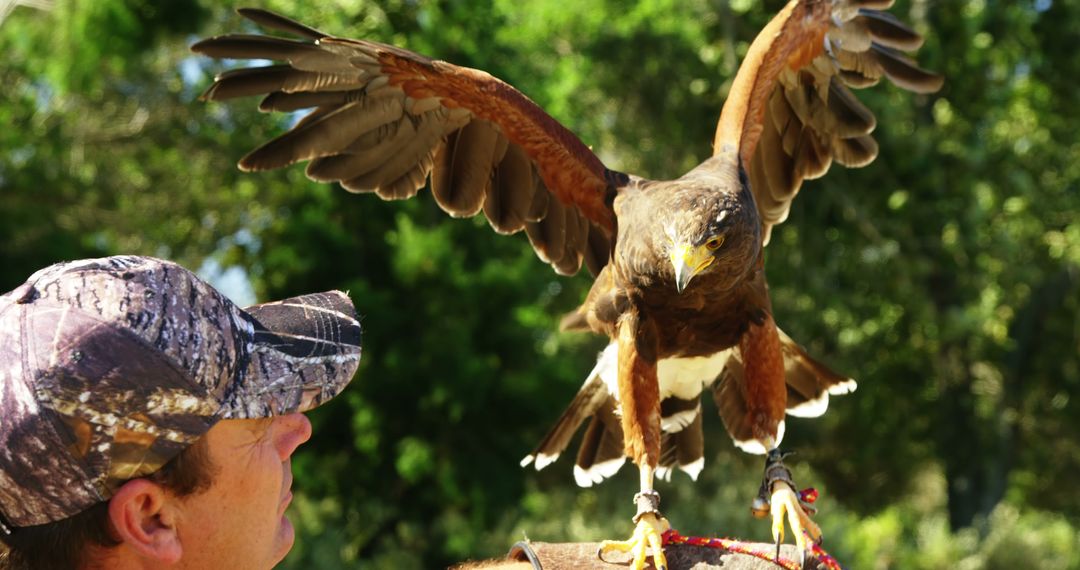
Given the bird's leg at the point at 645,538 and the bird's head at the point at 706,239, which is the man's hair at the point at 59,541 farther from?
the bird's head at the point at 706,239

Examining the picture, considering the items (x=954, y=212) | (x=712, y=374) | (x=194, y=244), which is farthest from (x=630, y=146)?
(x=712, y=374)

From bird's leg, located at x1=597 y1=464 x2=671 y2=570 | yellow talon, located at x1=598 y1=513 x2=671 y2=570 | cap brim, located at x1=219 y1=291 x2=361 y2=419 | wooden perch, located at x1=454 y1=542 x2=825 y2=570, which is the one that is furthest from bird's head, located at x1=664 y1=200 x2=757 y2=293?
cap brim, located at x1=219 y1=291 x2=361 y2=419

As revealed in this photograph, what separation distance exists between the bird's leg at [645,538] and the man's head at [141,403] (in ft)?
3.02

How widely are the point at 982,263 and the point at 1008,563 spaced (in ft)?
12.3

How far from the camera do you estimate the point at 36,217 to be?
970 cm

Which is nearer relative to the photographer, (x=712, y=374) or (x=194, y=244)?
(x=712, y=374)

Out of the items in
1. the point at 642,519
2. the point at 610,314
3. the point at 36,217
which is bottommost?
the point at 642,519

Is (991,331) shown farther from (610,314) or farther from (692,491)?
(610,314)

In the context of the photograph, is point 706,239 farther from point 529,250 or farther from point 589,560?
point 529,250

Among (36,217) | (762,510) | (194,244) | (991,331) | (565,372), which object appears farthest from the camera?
(991,331)

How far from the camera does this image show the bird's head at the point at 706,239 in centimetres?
340

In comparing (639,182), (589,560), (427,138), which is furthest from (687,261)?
(427,138)

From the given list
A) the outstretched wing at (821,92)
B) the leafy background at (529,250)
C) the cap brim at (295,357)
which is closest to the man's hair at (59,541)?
the cap brim at (295,357)

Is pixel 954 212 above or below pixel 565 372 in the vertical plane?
above
